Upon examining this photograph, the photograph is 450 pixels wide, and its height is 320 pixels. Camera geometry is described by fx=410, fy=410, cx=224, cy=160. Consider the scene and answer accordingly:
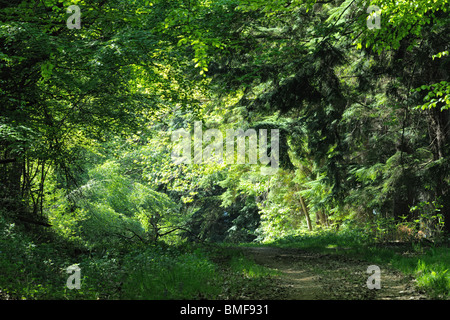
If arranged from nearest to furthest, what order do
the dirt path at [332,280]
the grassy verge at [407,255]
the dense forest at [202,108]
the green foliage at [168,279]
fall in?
1. the green foliage at [168,279]
2. the grassy verge at [407,255]
3. the dirt path at [332,280]
4. the dense forest at [202,108]

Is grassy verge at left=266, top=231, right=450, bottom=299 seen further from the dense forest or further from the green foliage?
the green foliage

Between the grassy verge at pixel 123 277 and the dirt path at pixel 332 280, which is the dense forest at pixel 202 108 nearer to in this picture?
the grassy verge at pixel 123 277

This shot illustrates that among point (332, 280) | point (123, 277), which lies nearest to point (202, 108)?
point (123, 277)

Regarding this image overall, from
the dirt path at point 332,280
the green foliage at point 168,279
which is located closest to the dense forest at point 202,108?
the green foliage at point 168,279

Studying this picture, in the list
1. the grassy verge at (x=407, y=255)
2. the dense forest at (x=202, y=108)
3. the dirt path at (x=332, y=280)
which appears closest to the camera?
the grassy verge at (x=407, y=255)

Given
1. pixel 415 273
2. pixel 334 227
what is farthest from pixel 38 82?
pixel 334 227

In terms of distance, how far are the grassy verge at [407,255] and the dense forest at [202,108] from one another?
6 centimetres

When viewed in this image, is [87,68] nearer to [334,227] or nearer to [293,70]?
[293,70]

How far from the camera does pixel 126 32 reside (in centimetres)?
876

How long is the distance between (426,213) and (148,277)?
25.9 feet

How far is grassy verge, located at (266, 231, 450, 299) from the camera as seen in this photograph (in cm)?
593

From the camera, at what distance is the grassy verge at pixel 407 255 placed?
593 cm

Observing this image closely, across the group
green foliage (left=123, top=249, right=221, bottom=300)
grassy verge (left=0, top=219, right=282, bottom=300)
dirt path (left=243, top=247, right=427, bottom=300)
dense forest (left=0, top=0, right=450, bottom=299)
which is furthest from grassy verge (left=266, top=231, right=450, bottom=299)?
green foliage (left=123, top=249, right=221, bottom=300)

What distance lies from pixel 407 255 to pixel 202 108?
6782 millimetres
